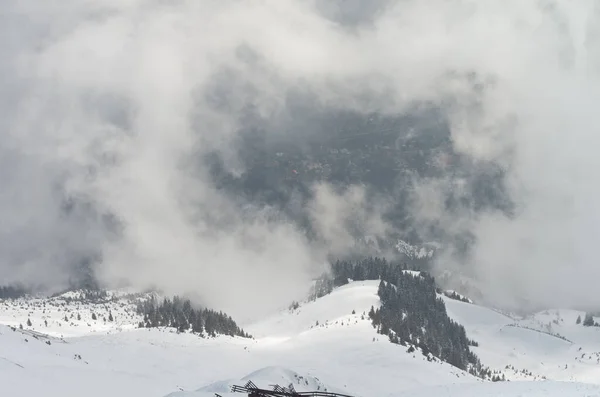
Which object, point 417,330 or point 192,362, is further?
point 417,330

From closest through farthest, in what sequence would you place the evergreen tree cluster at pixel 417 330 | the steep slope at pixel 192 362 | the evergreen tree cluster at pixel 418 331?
the steep slope at pixel 192 362 → the evergreen tree cluster at pixel 418 331 → the evergreen tree cluster at pixel 417 330

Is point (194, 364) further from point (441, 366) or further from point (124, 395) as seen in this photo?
point (441, 366)

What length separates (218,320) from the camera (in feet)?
501

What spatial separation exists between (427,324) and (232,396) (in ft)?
500

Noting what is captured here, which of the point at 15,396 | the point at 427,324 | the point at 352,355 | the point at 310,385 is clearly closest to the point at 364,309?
the point at 427,324

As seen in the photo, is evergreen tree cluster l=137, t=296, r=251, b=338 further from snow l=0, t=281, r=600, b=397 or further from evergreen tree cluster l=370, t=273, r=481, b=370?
evergreen tree cluster l=370, t=273, r=481, b=370

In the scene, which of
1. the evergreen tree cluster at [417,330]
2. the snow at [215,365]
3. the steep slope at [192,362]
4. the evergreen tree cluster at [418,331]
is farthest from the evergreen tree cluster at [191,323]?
the evergreen tree cluster at [417,330]

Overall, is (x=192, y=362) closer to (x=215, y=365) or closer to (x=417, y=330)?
(x=215, y=365)

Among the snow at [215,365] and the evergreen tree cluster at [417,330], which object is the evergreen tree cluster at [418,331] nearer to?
the evergreen tree cluster at [417,330]

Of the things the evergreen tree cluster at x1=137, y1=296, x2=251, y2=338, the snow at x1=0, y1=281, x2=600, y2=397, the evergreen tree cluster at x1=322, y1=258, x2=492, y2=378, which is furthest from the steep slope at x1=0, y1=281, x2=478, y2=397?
the evergreen tree cluster at x1=137, y1=296, x2=251, y2=338

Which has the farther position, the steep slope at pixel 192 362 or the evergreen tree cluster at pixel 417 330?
the evergreen tree cluster at pixel 417 330

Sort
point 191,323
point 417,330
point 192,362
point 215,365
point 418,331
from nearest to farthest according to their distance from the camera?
point 192,362 → point 215,365 → point 191,323 → point 418,331 → point 417,330

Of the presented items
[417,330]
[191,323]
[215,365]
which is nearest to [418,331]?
[417,330]

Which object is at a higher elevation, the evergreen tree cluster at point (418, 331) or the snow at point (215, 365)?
the evergreen tree cluster at point (418, 331)
